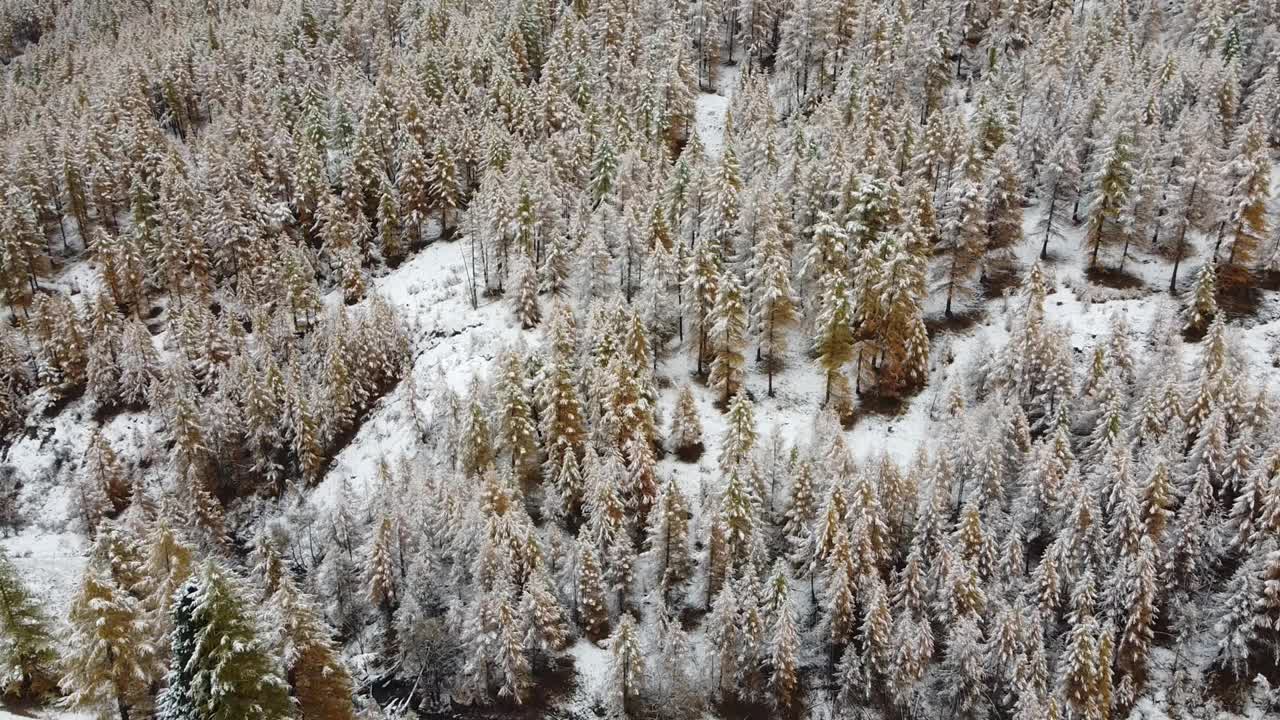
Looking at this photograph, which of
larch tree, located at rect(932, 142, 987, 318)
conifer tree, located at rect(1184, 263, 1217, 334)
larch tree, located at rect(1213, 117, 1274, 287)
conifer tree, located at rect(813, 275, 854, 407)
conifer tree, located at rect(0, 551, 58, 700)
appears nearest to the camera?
conifer tree, located at rect(0, 551, 58, 700)

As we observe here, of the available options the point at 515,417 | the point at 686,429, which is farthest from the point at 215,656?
the point at 686,429

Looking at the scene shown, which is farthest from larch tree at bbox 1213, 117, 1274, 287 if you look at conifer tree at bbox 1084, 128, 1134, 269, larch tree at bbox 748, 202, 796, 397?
larch tree at bbox 748, 202, 796, 397

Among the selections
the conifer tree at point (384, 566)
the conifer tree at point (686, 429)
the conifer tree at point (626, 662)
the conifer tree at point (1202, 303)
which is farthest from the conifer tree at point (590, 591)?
the conifer tree at point (1202, 303)

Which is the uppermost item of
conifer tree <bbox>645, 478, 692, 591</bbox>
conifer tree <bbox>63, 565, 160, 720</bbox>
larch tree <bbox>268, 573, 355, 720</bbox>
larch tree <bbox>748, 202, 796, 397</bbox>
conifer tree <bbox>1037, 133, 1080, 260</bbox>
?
conifer tree <bbox>1037, 133, 1080, 260</bbox>

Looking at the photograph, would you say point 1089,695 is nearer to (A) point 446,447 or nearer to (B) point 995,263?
(B) point 995,263

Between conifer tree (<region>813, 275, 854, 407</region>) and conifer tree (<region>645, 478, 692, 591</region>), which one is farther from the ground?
conifer tree (<region>813, 275, 854, 407</region>)

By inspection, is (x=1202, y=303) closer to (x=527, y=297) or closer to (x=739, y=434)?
(x=739, y=434)

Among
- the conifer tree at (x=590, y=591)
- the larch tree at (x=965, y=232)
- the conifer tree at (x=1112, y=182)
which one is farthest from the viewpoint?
the conifer tree at (x=1112, y=182)

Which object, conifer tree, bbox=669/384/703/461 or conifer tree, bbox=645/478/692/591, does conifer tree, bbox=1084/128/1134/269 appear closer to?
conifer tree, bbox=669/384/703/461

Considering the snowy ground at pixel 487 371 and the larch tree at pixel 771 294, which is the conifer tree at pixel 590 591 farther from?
the larch tree at pixel 771 294
